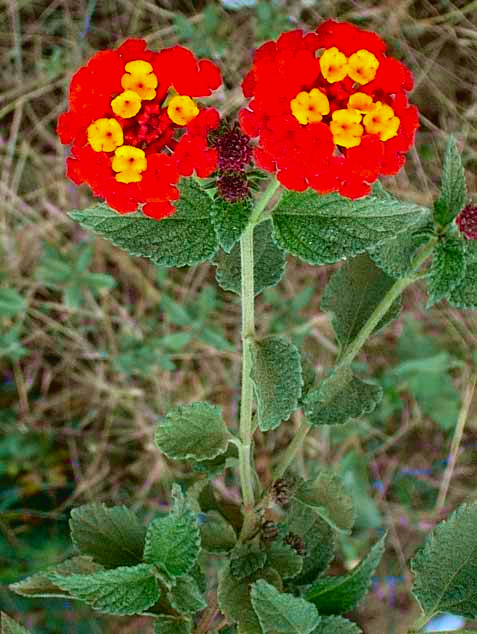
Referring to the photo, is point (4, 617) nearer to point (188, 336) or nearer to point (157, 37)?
point (188, 336)

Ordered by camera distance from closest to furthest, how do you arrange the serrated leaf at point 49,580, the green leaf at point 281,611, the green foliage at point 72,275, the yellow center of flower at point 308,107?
the yellow center of flower at point 308,107 → the green leaf at point 281,611 → the serrated leaf at point 49,580 → the green foliage at point 72,275

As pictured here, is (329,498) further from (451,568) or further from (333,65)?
(333,65)

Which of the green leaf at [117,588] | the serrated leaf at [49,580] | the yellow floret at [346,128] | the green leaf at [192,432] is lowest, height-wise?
the serrated leaf at [49,580]

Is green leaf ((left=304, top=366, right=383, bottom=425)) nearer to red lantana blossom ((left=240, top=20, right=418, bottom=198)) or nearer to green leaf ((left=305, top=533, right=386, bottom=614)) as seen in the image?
green leaf ((left=305, top=533, right=386, bottom=614))

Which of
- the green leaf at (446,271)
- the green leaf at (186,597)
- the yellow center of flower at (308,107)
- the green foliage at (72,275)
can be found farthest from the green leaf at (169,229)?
the green foliage at (72,275)

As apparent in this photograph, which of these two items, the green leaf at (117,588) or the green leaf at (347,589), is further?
the green leaf at (347,589)

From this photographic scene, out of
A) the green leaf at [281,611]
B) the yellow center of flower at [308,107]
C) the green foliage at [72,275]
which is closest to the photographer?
the yellow center of flower at [308,107]

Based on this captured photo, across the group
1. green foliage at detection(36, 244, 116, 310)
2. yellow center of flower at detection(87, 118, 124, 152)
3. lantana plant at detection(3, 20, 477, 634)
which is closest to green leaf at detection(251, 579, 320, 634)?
lantana plant at detection(3, 20, 477, 634)

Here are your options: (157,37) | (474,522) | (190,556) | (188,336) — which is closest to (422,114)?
(157,37)

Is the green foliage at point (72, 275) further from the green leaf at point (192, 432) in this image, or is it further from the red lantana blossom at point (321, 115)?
the red lantana blossom at point (321, 115)
